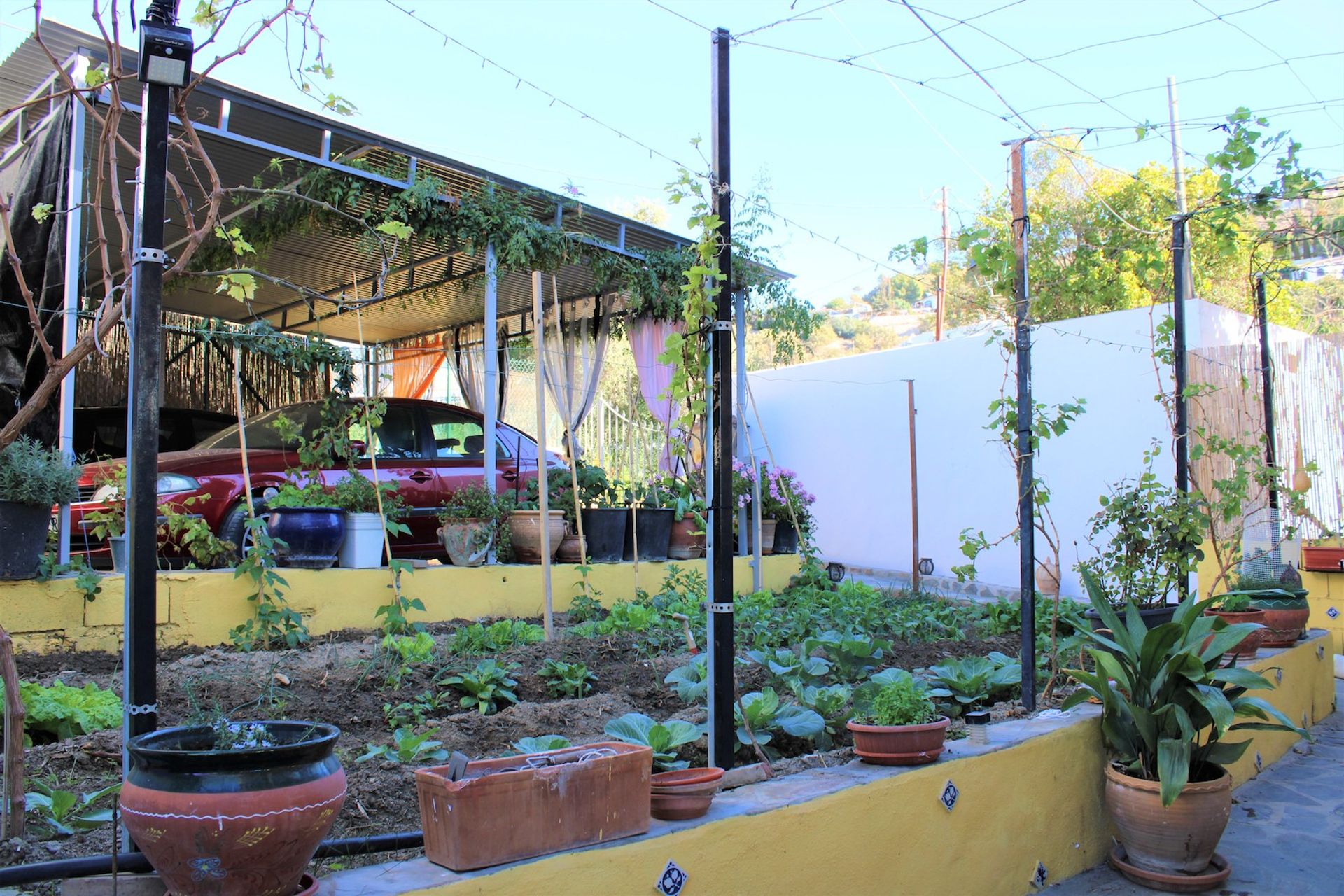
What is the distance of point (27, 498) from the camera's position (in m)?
4.50

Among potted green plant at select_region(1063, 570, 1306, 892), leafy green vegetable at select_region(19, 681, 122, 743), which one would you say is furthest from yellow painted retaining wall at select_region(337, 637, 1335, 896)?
leafy green vegetable at select_region(19, 681, 122, 743)

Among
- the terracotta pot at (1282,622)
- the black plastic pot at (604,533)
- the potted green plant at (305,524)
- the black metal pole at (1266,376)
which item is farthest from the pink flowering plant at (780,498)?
the potted green plant at (305,524)

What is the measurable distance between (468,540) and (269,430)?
1.69 metres

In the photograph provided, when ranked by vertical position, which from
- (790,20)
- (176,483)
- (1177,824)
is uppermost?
(790,20)

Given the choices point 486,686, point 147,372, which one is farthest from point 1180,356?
point 147,372

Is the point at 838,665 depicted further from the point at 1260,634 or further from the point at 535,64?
the point at 535,64

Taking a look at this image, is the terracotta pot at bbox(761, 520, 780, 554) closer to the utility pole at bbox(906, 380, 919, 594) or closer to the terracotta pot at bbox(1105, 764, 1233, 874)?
the utility pole at bbox(906, 380, 919, 594)

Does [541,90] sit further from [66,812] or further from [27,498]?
[66,812]

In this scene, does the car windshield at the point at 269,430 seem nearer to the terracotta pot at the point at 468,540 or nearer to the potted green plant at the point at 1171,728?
the terracotta pot at the point at 468,540

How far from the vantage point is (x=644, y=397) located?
10430 mm

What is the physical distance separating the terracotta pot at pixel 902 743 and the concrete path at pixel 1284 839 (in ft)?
2.91

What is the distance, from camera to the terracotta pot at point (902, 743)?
9.97 feet

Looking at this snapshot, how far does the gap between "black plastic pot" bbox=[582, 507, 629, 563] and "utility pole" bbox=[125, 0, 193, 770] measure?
5355mm

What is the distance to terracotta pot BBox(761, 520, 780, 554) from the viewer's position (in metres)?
8.91
